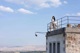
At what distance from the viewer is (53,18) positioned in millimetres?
27312

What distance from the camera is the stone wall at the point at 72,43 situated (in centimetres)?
2169

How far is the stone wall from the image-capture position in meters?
21.7

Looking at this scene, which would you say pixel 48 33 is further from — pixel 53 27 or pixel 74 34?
pixel 74 34

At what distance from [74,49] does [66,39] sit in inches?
41.8

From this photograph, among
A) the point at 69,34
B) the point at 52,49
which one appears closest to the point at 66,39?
the point at 69,34

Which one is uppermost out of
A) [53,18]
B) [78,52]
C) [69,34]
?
[53,18]

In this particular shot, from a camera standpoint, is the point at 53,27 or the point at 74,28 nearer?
the point at 74,28

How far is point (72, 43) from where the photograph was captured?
21.8 m

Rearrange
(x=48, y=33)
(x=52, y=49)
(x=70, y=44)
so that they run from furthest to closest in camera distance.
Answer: (x=48, y=33) → (x=52, y=49) → (x=70, y=44)

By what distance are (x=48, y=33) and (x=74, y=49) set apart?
6651 mm

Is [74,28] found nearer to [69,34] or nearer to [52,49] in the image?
[69,34]

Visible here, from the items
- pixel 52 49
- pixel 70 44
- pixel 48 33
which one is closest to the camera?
pixel 70 44

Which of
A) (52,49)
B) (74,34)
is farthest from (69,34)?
(52,49)

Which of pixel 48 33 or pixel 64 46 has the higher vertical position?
pixel 48 33
